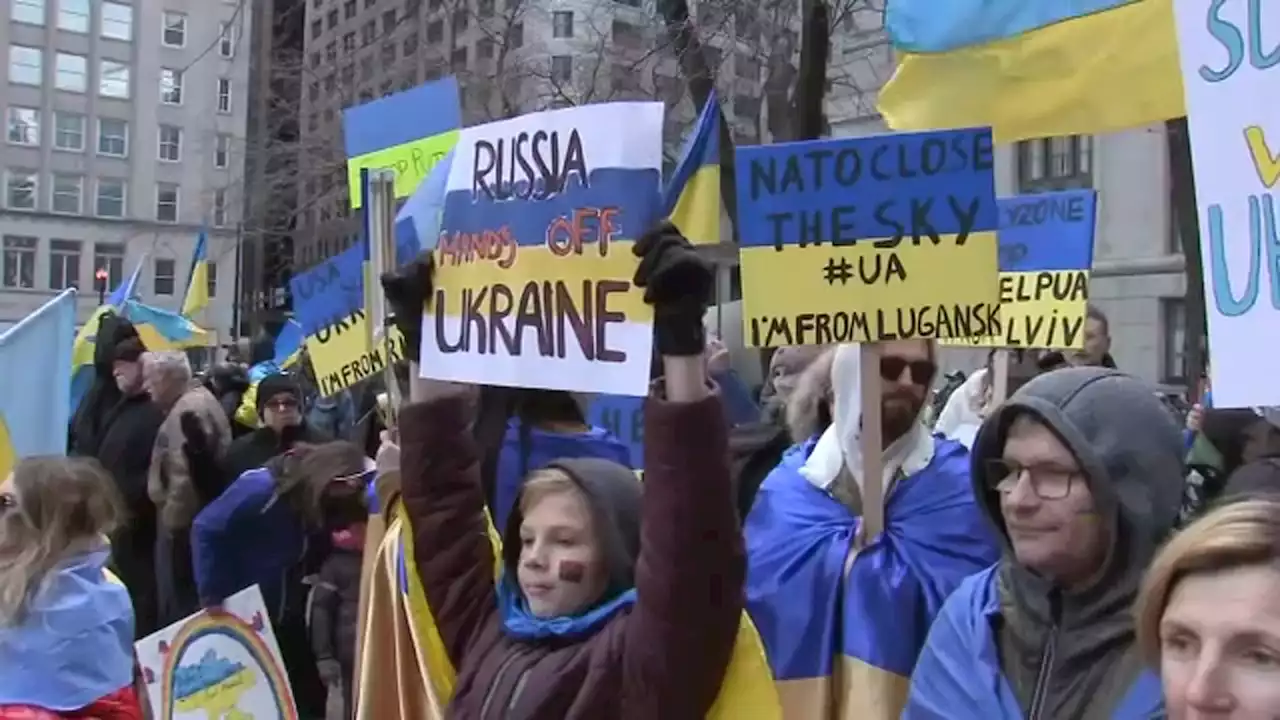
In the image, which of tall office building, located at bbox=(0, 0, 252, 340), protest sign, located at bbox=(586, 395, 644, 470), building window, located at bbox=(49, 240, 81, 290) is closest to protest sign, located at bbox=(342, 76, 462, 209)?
protest sign, located at bbox=(586, 395, 644, 470)

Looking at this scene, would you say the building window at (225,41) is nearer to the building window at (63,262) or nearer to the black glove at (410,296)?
the black glove at (410,296)

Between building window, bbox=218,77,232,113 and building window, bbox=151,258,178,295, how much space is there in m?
7.29

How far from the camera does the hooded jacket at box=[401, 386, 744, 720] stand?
2.42m

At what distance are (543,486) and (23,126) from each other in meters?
65.4

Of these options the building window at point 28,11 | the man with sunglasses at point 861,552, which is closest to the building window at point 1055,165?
the man with sunglasses at point 861,552

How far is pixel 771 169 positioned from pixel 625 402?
1744mm

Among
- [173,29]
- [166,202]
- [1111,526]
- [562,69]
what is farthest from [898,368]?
[173,29]

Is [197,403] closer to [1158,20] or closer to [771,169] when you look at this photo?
[771,169]

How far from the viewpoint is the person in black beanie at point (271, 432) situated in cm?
626

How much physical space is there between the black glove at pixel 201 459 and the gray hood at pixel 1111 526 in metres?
4.58

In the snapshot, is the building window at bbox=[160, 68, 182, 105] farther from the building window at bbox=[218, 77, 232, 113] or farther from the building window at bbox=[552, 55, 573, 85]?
the building window at bbox=[552, 55, 573, 85]

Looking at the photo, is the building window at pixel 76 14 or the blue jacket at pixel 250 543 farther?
the building window at pixel 76 14

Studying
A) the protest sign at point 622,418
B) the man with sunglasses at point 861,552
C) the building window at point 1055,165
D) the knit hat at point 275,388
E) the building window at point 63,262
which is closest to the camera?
the man with sunglasses at point 861,552

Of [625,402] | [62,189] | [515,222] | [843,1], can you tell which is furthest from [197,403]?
[62,189]
